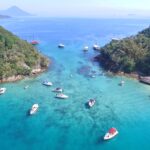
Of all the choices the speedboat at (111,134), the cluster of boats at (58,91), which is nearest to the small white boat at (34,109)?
the cluster of boats at (58,91)

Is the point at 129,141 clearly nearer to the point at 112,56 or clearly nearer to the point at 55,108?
the point at 55,108

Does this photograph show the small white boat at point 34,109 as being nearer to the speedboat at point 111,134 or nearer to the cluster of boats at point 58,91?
the cluster of boats at point 58,91

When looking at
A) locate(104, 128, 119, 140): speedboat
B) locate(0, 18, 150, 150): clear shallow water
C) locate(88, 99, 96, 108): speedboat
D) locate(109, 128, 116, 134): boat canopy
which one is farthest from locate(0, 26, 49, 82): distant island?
locate(104, 128, 119, 140): speedboat

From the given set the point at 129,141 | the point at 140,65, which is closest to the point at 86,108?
the point at 129,141

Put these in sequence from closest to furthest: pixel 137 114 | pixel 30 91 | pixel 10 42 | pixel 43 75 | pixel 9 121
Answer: pixel 9 121 < pixel 137 114 < pixel 30 91 < pixel 43 75 < pixel 10 42

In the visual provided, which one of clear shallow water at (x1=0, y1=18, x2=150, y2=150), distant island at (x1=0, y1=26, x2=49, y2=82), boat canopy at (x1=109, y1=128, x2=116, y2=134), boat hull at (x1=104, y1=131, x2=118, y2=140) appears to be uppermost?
distant island at (x1=0, y1=26, x2=49, y2=82)

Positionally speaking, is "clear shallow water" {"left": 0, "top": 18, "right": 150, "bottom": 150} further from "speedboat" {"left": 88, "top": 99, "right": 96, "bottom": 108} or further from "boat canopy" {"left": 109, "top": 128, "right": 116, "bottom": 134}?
"boat canopy" {"left": 109, "top": 128, "right": 116, "bottom": 134}

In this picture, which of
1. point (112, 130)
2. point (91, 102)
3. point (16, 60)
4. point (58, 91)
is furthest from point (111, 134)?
point (16, 60)
